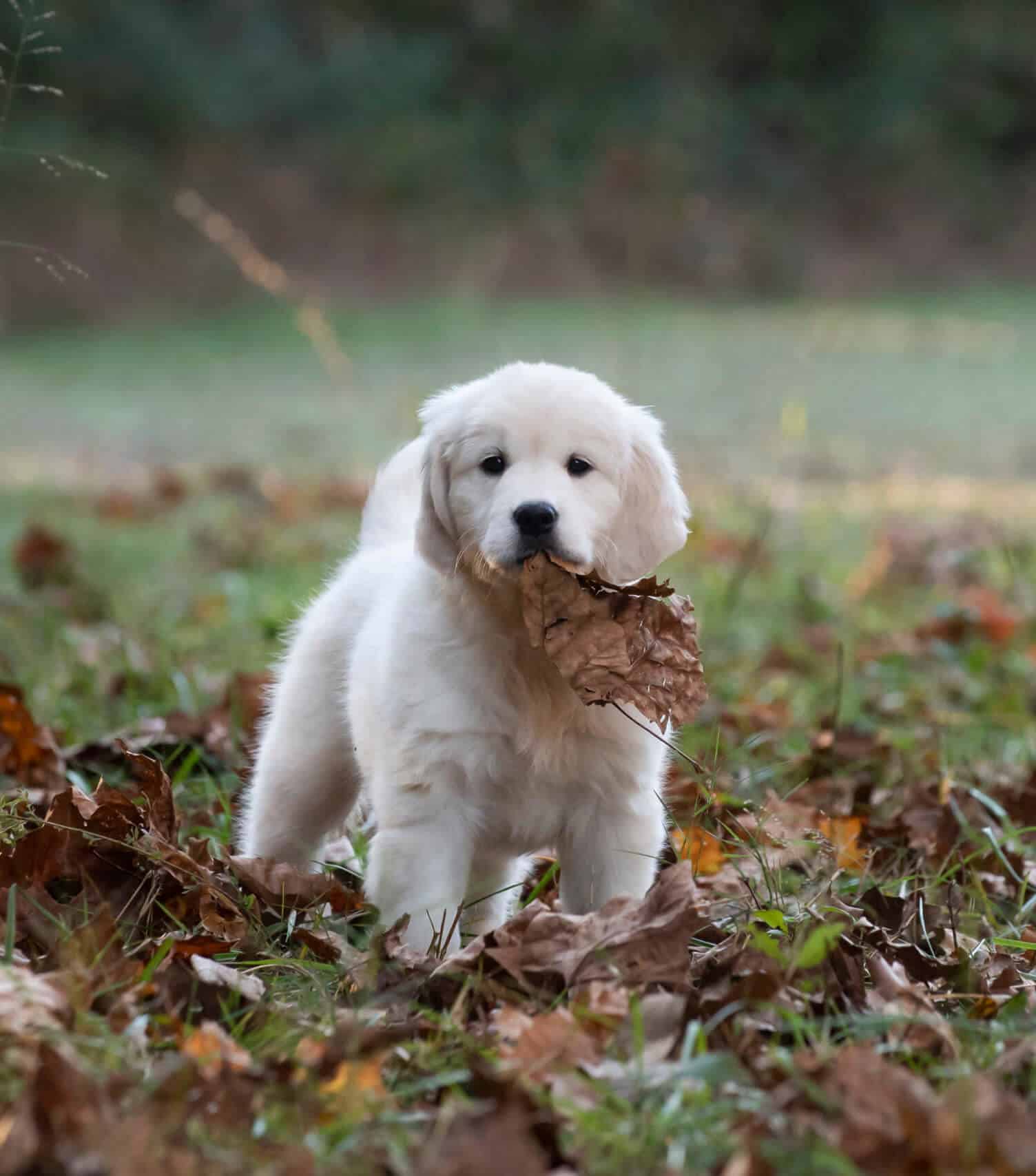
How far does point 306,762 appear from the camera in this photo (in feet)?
10.1

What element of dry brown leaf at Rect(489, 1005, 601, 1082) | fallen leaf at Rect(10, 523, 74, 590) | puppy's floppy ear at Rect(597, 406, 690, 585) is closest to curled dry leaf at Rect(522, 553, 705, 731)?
puppy's floppy ear at Rect(597, 406, 690, 585)

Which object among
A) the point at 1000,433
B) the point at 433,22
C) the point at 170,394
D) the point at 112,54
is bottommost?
the point at 170,394

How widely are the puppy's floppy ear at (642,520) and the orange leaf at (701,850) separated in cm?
45

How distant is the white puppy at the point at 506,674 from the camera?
8.34 feet

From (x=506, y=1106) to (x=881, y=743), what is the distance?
220cm

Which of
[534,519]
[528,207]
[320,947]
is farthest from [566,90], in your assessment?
[320,947]

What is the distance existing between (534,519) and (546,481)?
0.33 ft

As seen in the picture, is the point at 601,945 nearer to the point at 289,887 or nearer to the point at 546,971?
the point at 546,971

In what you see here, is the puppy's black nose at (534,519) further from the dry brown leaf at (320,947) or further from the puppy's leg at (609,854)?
the dry brown leaf at (320,947)

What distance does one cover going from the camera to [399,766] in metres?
2.57

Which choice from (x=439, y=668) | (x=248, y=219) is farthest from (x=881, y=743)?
(x=248, y=219)

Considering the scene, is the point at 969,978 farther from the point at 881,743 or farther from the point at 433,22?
the point at 433,22

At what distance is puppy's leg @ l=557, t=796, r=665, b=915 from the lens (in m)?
2.62

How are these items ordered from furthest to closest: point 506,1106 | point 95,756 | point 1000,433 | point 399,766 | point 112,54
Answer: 1. point 112,54
2. point 1000,433
3. point 95,756
4. point 399,766
5. point 506,1106
